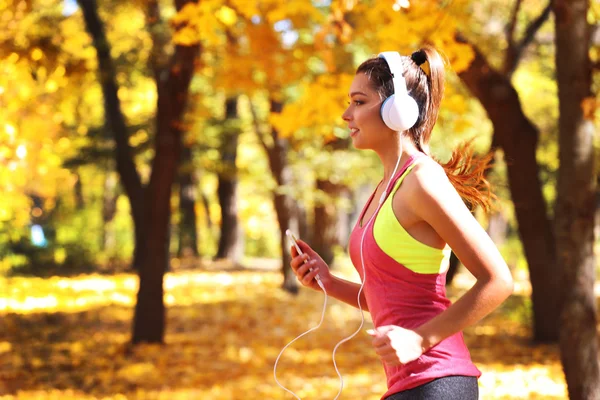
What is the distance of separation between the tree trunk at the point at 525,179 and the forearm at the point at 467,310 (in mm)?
6286

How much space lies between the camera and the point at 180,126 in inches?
357

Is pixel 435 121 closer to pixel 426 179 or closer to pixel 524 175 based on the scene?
pixel 426 179

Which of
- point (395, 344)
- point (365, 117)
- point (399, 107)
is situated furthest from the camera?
point (365, 117)

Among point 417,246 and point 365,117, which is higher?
point 365,117

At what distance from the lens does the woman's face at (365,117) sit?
230 centimetres

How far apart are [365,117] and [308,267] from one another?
1.76 feet

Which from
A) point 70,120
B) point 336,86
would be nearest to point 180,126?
point 336,86

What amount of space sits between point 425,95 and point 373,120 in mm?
182

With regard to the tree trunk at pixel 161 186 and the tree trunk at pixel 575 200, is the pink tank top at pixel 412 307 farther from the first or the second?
the tree trunk at pixel 161 186

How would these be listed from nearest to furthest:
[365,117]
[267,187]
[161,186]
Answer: [365,117]
[161,186]
[267,187]

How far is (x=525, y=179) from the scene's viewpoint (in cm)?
875

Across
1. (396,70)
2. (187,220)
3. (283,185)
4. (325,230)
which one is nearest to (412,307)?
(396,70)

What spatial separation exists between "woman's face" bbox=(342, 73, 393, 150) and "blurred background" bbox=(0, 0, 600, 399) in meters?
0.49

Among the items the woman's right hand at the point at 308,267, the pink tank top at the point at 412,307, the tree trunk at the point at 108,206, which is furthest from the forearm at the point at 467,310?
the tree trunk at the point at 108,206
